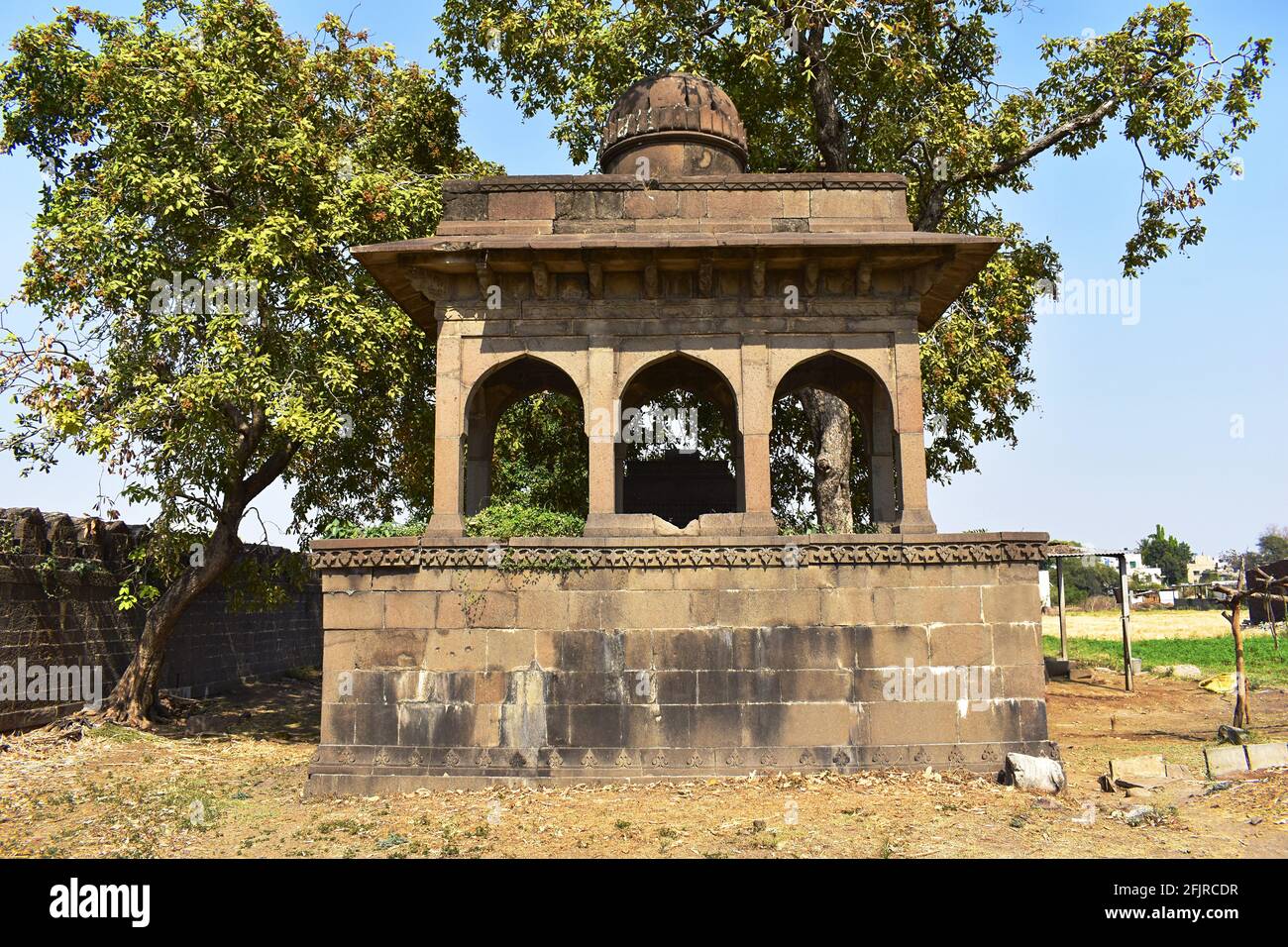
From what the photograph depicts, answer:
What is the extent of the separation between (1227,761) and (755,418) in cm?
614

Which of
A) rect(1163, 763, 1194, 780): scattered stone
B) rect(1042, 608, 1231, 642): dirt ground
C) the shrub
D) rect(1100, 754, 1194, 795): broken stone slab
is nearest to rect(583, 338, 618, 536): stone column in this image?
the shrub

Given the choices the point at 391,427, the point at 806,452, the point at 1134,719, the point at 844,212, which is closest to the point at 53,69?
the point at 391,427

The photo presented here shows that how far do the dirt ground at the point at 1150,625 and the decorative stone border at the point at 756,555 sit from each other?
31.6m

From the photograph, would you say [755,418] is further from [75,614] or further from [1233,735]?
[75,614]

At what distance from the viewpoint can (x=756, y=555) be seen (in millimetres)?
10375

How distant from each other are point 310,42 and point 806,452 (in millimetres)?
11972

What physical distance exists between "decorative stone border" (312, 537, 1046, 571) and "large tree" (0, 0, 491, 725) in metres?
4.72

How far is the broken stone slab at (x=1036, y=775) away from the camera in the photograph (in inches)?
378

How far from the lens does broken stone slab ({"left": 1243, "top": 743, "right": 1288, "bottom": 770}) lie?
32.9ft

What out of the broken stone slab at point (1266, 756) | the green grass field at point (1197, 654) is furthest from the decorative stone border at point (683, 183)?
the green grass field at point (1197, 654)

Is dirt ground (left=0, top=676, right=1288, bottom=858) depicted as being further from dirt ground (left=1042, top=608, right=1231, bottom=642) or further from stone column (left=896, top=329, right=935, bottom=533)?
dirt ground (left=1042, top=608, right=1231, bottom=642)

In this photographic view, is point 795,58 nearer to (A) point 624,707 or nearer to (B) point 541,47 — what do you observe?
(B) point 541,47

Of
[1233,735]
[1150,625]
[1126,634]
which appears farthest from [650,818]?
[1150,625]

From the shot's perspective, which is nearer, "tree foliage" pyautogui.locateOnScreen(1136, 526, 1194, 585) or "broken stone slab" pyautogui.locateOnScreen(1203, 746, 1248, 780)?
"broken stone slab" pyautogui.locateOnScreen(1203, 746, 1248, 780)
